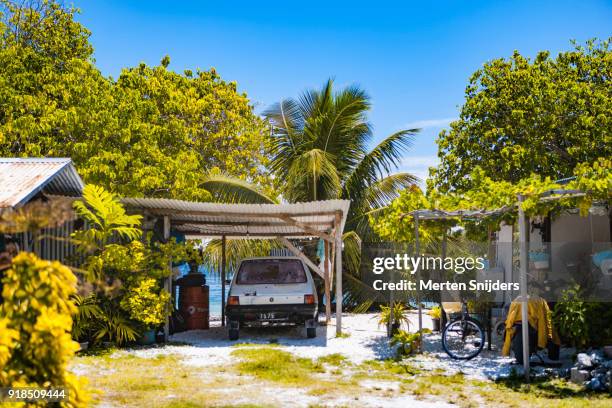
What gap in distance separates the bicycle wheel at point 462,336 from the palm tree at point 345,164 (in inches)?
356

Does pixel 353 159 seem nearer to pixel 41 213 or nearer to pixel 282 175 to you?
pixel 282 175

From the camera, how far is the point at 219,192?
20516mm

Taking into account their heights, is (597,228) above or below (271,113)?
below

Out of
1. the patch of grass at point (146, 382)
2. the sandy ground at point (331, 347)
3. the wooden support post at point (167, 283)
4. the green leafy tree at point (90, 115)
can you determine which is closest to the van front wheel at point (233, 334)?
the sandy ground at point (331, 347)

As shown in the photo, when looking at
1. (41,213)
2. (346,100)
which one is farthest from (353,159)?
(41,213)

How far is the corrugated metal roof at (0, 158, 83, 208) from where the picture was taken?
10.1 meters

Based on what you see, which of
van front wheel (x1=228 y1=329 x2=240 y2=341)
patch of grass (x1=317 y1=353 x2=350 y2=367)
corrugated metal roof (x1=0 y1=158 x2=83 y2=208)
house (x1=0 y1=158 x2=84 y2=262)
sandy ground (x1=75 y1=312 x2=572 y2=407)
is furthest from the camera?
van front wheel (x1=228 y1=329 x2=240 y2=341)

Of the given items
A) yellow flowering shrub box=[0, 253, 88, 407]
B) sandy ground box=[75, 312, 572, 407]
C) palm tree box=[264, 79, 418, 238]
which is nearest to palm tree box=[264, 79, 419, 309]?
palm tree box=[264, 79, 418, 238]

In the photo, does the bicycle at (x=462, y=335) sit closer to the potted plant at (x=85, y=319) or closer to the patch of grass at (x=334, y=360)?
the patch of grass at (x=334, y=360)

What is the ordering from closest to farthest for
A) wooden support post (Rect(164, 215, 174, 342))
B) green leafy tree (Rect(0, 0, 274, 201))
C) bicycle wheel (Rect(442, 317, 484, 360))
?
bicycle wheel (Rect(442, 317, 484, 360)), wooden support post (Rect(164, 215, 174, 342)), green leafy tree (Rect(0, 0, 274, 201))

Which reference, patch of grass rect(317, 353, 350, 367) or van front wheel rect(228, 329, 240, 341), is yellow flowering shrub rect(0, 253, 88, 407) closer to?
patch of grass rect(317, 353, 350, 367)

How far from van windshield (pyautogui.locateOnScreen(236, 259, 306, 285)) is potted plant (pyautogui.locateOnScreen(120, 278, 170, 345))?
1.84m

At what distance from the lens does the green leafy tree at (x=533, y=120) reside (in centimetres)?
2145

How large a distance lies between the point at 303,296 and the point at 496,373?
181 inches
